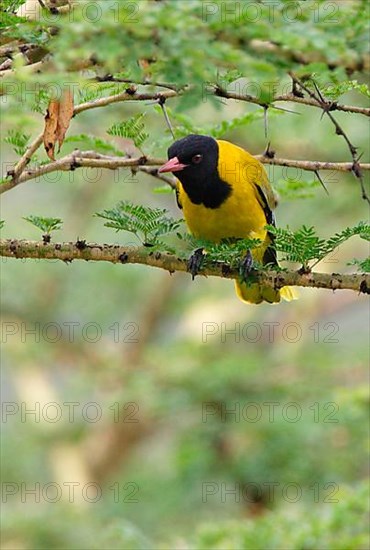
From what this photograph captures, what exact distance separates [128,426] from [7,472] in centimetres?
106

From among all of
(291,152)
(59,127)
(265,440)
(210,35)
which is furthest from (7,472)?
(210,35)

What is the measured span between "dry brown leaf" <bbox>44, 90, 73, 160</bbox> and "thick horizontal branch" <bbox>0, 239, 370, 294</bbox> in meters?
0.27

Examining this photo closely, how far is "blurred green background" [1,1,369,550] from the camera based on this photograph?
22.6ft

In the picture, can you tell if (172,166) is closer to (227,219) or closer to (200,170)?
(200,170)

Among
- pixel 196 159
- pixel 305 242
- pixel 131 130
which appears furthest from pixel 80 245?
pixel 196 159

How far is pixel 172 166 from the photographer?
3277 millimetres

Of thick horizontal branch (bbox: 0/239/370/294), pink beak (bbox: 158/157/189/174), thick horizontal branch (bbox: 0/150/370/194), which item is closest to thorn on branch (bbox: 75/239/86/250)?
thick horizontal branch (bbox: 0/239/370/294)

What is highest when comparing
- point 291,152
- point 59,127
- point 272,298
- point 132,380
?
point 59,127

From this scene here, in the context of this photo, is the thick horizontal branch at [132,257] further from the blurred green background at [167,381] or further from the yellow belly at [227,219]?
the blurred green background at [167,381]

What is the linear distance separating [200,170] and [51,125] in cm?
112

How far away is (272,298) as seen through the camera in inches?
159

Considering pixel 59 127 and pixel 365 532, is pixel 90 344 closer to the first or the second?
pixel 365 532

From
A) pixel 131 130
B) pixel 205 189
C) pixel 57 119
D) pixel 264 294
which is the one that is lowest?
pixel 264 294

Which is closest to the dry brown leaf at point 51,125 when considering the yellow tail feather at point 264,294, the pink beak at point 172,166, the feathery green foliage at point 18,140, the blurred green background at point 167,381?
the feathery green foliage at point 18,140
